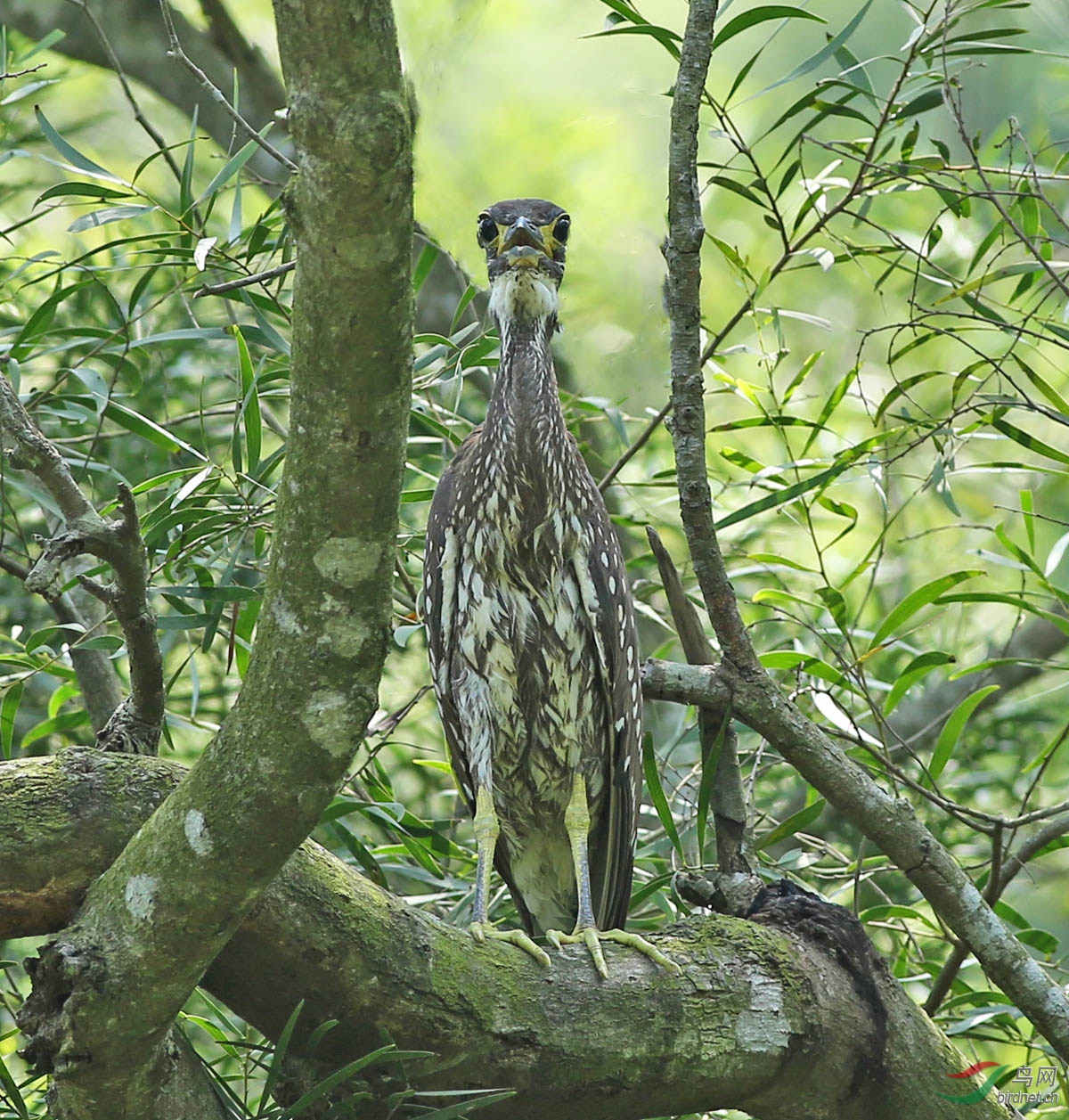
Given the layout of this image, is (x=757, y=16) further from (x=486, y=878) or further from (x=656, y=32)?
(x=486, y=878)

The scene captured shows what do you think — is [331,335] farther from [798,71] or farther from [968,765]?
[968,765]

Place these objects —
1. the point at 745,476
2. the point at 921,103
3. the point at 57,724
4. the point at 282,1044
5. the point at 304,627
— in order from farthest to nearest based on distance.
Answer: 1. the point at 745,476
2. the point at 57,724
3. the point at 921,103
4. the point at 282,1044
5. the point at 304,627

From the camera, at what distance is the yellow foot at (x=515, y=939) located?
7.29 ft

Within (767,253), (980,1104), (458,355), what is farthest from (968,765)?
(767,253)

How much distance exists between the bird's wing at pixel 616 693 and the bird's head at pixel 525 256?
0.46 meters

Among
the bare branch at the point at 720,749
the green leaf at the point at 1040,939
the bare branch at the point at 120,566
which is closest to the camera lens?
the bare branch at the point at 120,566

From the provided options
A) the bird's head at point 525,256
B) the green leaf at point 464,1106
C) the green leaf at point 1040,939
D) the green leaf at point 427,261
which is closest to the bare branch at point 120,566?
the green leaf at point 464,1106

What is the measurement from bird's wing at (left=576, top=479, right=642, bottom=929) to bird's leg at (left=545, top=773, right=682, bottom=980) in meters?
0.08

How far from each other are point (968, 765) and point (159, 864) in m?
3.36

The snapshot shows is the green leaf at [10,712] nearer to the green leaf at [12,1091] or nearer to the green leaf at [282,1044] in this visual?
the green leaf at [12,1091]

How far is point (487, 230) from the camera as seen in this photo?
320 cm

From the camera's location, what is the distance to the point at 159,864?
5.43ft

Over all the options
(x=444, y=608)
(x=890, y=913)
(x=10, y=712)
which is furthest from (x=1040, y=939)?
(x=10, y=712)

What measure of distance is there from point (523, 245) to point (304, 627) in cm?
179
